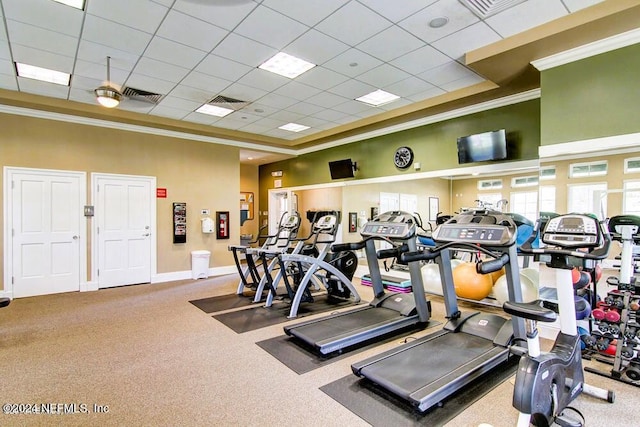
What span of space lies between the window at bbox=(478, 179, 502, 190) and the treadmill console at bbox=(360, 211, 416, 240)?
2.37 meters

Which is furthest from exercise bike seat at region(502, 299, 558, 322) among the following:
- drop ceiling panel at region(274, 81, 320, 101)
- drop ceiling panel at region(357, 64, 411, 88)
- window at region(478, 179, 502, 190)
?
drop ceiling panel at region(274, 81, 320, 101)

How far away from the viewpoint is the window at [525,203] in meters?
5.03

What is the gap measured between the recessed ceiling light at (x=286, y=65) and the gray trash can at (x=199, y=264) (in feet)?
14.8

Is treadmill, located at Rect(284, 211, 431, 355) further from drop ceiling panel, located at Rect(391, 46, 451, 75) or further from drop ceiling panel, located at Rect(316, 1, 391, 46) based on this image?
drop ceiling panel, located at Rect(316, 1, 391, 46)

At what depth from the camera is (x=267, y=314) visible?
4.73 meters

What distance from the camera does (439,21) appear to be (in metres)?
3.34

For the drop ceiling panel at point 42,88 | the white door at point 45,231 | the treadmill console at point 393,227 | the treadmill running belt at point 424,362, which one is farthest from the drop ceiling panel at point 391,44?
the white door at point 45,231

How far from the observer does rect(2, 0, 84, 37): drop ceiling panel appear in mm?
3113

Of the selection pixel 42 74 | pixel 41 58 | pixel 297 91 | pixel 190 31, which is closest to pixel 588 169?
pixel 297 91

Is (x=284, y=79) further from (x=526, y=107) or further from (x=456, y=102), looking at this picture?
(x=526, y=107)

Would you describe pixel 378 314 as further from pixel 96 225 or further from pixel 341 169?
pixel 96 225

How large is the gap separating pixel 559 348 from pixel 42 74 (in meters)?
6.79

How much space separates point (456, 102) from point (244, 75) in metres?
3.37

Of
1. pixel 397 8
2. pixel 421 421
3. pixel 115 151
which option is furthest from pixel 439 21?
pixel 115 151
